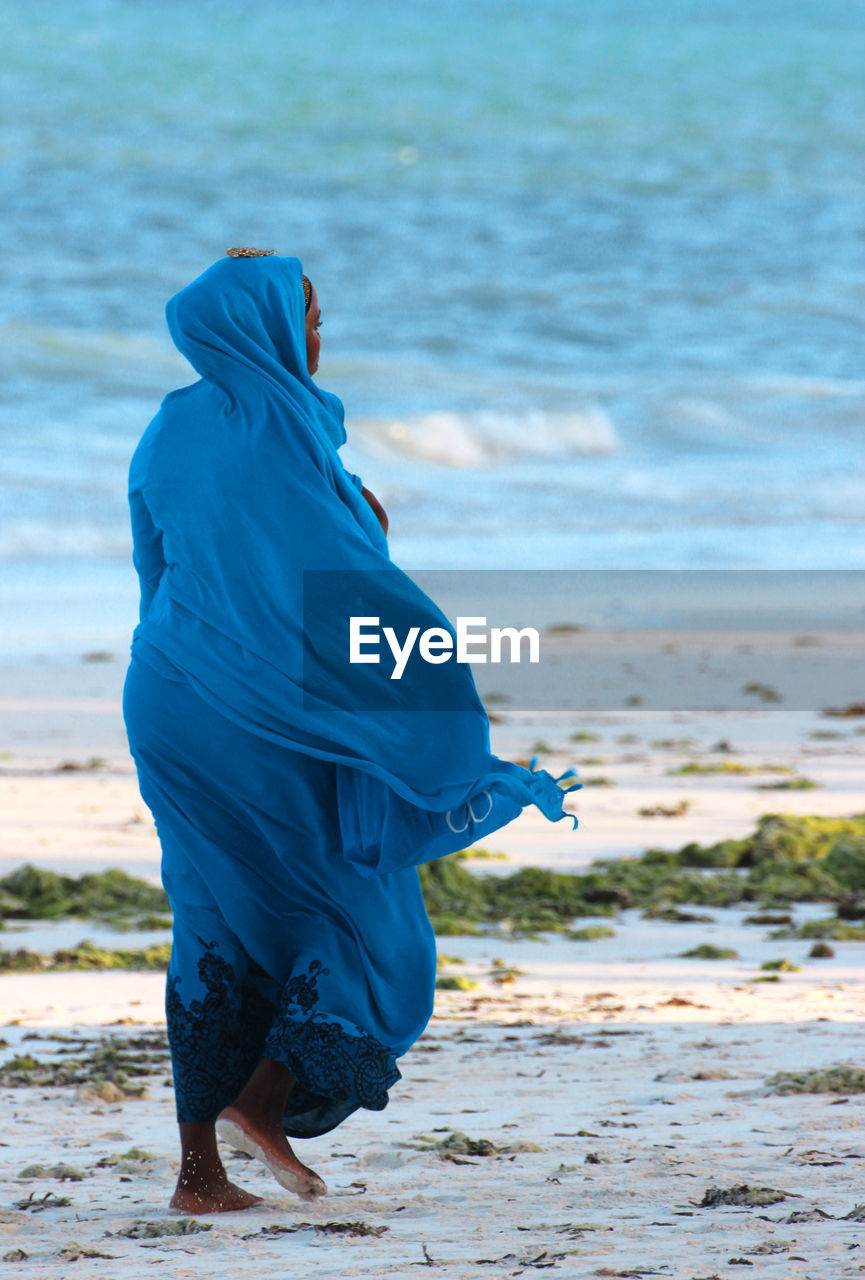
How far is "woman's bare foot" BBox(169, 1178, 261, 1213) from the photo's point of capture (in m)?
2.95

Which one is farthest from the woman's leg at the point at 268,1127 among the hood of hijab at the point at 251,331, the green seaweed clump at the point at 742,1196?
the hood of hijab at the point at 251,331

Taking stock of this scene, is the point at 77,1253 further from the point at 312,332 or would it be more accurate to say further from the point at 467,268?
the point at 467,268

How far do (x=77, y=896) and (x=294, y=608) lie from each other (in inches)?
118

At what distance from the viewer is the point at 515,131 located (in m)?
43.7

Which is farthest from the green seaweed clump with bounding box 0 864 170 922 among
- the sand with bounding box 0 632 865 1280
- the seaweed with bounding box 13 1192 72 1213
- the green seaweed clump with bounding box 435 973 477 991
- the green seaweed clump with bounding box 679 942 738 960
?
the seaweed with bounding box 13 1192 72 1213

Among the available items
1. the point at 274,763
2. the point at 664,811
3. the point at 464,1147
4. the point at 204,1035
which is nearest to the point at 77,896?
the point at 664,811

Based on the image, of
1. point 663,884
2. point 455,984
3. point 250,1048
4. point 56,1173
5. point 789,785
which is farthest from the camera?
point 789,785

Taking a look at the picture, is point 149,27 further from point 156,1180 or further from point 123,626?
point 156,1180

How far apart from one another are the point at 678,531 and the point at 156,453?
14.0 meters

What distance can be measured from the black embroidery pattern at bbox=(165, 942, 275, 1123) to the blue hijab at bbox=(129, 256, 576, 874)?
1.00ft

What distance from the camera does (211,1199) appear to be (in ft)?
9.74

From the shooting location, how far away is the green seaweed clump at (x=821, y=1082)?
3.60m

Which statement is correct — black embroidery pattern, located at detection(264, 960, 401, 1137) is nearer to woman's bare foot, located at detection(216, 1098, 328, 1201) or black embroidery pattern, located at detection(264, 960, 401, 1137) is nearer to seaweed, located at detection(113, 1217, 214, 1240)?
woman's bare foot, located at detection(216, 1098, 328, 1201)

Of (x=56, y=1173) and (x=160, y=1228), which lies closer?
(x=160, y=1228)
